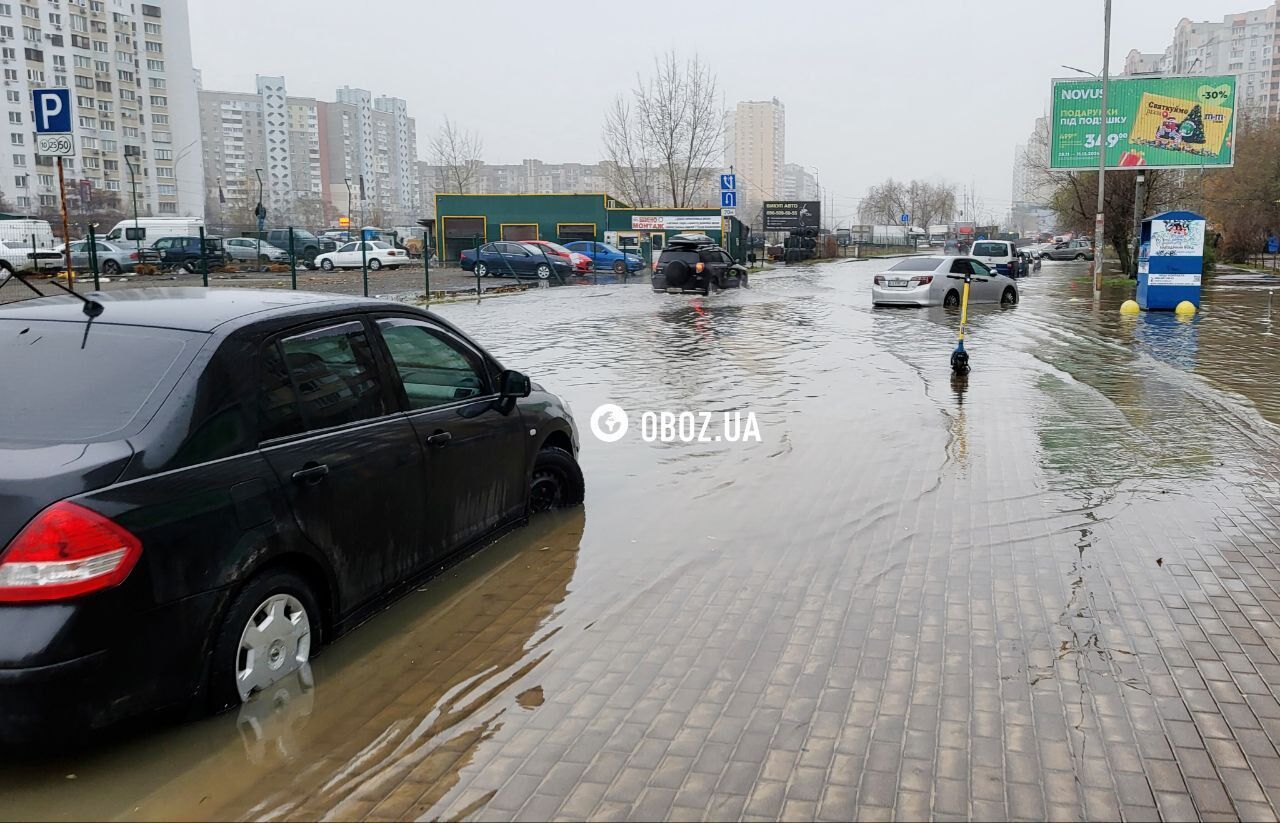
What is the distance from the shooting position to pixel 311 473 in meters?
4.40

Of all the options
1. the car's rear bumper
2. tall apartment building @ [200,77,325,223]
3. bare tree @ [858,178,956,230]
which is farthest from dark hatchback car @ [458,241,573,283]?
tall apartment building @ [200,77,325,223]

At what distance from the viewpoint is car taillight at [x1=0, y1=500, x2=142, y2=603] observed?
11.2 feet

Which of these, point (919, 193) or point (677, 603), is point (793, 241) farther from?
point (919, 193)

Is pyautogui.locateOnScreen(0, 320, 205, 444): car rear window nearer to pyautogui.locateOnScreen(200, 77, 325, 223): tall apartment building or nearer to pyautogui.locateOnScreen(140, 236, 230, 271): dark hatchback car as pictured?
pyautogui.locateOnScreen(140, 236, 230, 271): dark hatchback car

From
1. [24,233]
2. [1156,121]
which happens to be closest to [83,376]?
[24,233]

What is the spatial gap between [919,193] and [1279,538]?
15484cm

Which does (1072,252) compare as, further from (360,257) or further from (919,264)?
(919,264)

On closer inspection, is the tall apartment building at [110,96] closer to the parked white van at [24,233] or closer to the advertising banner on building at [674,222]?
the advertising banner on building at [674,222]

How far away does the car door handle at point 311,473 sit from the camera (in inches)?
171

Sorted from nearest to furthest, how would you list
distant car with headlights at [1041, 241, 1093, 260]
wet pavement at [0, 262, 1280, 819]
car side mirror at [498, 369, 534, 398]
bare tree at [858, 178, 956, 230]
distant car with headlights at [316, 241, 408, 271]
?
wet pavement at [0, 262, 1280, 819] < car side mirror at [498, 369, 534, 398] < distant car with headlights at [316, 241, 408, 271] < distant car with headlights at [1041, 241, 1093, 260] < bare tree at [858, 178, 956, 230]

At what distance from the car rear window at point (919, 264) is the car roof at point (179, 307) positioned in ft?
75.4

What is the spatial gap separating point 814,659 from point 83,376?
3235mm

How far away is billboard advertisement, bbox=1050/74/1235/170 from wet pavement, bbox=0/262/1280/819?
30.8m

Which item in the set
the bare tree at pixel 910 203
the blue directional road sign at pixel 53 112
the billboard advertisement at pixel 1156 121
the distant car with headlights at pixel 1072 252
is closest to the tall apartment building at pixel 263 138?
the bare tree at pixel 910 203
